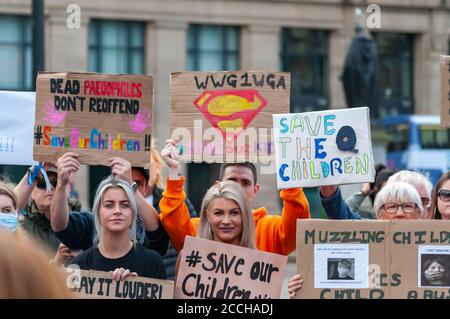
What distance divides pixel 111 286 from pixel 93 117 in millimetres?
1119

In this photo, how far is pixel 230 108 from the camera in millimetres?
5953

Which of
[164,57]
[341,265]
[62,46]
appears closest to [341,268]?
[341,265]

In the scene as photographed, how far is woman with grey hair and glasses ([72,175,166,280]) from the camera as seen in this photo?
5.16 metres

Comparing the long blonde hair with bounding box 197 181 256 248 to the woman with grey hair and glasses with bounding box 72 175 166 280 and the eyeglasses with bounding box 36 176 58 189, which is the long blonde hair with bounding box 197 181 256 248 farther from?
the eyeglasses with bounding box 36 176 58 189

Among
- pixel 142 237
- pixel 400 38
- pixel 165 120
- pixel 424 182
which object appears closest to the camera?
pixel 142 237

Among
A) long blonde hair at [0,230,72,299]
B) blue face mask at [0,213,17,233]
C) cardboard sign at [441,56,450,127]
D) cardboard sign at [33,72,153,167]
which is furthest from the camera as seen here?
cardboard sign at [441,56,450,127]

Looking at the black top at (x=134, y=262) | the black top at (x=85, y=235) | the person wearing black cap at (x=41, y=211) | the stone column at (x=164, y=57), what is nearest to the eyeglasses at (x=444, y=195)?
the black top at (x=85, y=235)

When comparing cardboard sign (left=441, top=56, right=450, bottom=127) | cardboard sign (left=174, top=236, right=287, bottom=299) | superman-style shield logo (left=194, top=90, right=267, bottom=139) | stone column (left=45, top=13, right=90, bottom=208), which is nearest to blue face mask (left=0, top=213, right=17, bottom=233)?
cardboard sign (left=174, top=236, right=287, bottom=299)

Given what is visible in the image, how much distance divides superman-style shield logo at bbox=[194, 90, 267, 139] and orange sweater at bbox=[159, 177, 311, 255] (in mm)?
547

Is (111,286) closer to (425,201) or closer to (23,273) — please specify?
(425,201)

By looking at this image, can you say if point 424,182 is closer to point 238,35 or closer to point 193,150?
point 193,150

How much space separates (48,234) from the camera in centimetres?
664
